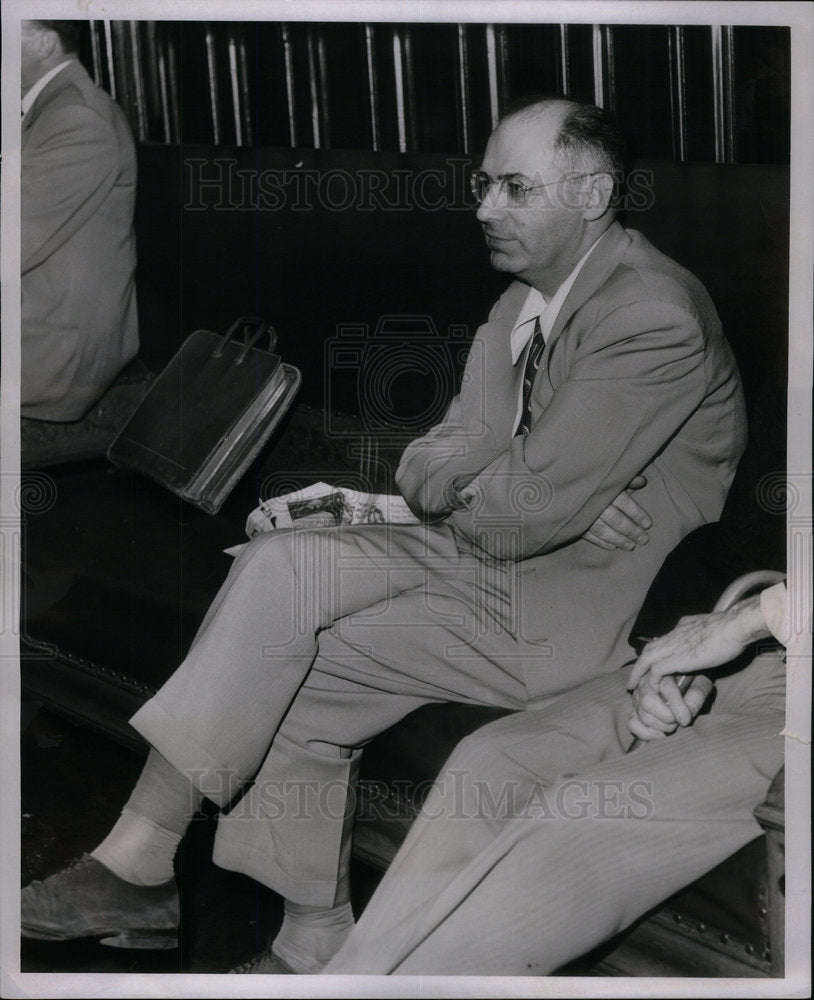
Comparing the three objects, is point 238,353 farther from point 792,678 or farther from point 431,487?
point 792,678

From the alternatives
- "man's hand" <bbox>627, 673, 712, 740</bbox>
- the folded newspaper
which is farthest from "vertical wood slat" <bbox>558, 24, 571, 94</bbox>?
"man's hand" <bbox>627, 673, 712, 740</bbox>

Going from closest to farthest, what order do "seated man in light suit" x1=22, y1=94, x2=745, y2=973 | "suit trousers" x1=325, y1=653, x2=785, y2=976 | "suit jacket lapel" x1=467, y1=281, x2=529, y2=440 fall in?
1. "suit trousers" x1=325, y1=653, x2=785, y2=976
2. "seated man in light suit" x1=22, y1=94, x2=745, y2=973
3. "suit jacket lapel" x1=467, y1=281, x2=529, y2=440

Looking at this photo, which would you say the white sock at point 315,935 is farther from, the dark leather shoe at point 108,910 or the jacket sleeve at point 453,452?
the jacket sleeve at point 453,452

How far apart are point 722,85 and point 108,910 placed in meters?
2.22

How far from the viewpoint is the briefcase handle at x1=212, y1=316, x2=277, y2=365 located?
9.59ft

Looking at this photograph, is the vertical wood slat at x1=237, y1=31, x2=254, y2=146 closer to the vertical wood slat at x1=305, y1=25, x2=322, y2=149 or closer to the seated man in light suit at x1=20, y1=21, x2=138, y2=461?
the vertical wood slat at x1=305, y1=25, x2=322, y2=149

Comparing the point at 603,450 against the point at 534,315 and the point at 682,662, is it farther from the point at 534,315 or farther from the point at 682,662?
the point at 682,662

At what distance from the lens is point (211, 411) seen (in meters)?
2.98

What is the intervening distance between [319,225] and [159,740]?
3.94ft

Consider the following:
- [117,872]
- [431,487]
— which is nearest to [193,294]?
[431,487]

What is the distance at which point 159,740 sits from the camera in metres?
2.73

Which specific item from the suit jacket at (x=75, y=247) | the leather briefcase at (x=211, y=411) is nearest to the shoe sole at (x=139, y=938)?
the leather briefcase at (x=211, y=411)

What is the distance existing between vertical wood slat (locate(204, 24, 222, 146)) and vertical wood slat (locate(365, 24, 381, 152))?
1.19 ft

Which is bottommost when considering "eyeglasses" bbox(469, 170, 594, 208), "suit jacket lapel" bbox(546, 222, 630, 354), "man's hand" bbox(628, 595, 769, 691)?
"man's hand" bbox(628, 595, 769, 691)
